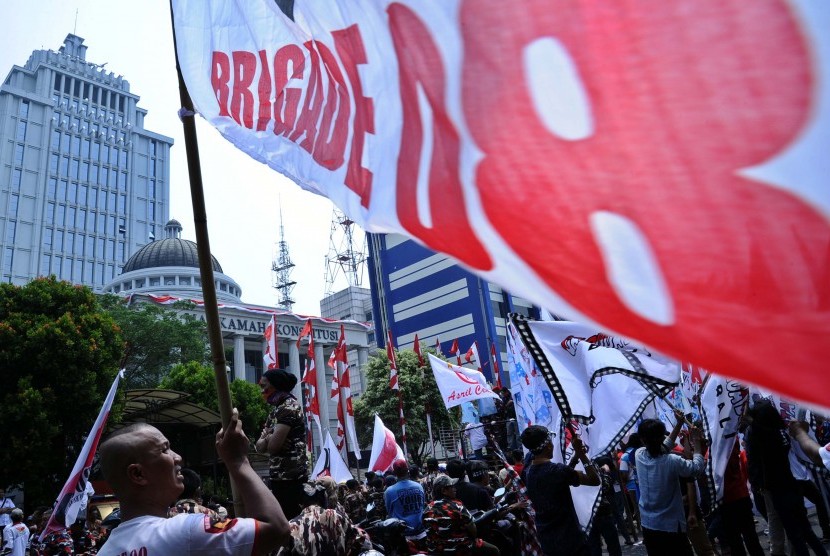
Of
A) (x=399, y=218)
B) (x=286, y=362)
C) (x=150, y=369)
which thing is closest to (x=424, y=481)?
(x=399, y=218)

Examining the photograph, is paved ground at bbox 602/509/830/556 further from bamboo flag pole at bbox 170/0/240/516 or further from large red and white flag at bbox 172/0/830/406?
large red and white flag at bbox 172/0/830/406

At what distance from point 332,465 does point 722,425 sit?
11.2m

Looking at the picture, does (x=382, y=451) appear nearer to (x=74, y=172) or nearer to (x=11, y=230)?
(x=11, y=230)

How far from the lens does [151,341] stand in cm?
3288

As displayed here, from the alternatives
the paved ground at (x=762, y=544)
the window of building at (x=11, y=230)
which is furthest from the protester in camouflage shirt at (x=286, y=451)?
the window of building at (x=11, y=230)

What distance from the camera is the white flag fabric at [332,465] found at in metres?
15.1

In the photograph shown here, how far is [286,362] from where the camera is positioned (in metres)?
61.1

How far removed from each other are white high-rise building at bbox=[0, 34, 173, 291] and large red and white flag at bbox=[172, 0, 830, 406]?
268ft

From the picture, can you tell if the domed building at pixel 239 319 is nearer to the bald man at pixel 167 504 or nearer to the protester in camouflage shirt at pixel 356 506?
the protester in camouflage shirt at pixel 356 506

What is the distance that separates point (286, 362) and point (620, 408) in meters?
57.6

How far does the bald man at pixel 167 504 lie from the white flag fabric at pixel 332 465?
1277 cm

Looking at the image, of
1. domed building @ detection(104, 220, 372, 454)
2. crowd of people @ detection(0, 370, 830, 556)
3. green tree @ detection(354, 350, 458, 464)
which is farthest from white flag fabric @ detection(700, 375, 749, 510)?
domed building @ detection(104, 220, 372, 454)

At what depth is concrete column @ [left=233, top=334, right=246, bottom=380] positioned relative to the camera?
2077 inches

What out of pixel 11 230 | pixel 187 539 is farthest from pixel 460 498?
pixel 11 230
